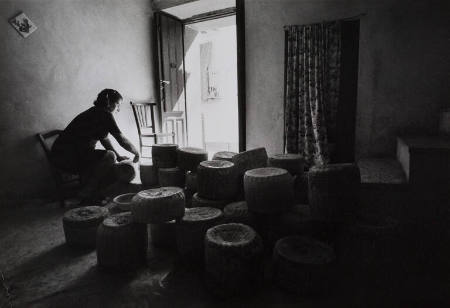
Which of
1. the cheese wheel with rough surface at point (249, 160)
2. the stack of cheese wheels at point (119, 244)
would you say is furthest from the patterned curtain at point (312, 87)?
the stack of cheese wheels at point (119, 244)

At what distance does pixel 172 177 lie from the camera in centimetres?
373

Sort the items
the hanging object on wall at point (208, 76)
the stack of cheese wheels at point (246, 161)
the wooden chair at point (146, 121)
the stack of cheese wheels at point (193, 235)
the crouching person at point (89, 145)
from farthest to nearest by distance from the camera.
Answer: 1. the hanging object on wall at point (208, 76)
2. the wooden chair at point (146, 121)
3. the crouching person at point (89, 145)
4. the stack of cheese wheels at point (246, 161)
5. the stack of cheese wheels at point (193, 235)

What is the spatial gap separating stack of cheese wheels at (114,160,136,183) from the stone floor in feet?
5.10

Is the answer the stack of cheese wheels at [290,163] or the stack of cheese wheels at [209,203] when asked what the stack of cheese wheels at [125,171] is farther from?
the stack of cheese wheels at [290,163]

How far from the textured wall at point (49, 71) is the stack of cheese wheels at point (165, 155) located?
1870 millimetres

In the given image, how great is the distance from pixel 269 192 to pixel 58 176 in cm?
311

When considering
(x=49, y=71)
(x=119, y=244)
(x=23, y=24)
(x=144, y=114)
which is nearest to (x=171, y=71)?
(x=144, y=114)

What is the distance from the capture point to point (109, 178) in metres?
4.25

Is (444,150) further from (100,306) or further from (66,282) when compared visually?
(66,282)

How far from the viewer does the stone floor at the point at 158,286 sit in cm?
205

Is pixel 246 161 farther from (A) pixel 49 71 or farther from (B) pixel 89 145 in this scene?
(A) pixel 49 71

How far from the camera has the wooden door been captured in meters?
6.19

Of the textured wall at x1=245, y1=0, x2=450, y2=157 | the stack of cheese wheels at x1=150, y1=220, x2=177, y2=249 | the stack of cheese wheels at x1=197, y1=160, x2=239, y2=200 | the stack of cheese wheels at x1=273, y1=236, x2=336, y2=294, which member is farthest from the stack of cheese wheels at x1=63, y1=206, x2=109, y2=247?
the textured wall at x1=245, y1=0, x2=450, y2=157

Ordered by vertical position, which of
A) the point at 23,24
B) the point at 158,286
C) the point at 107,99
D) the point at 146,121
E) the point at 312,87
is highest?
the point at 23,24
